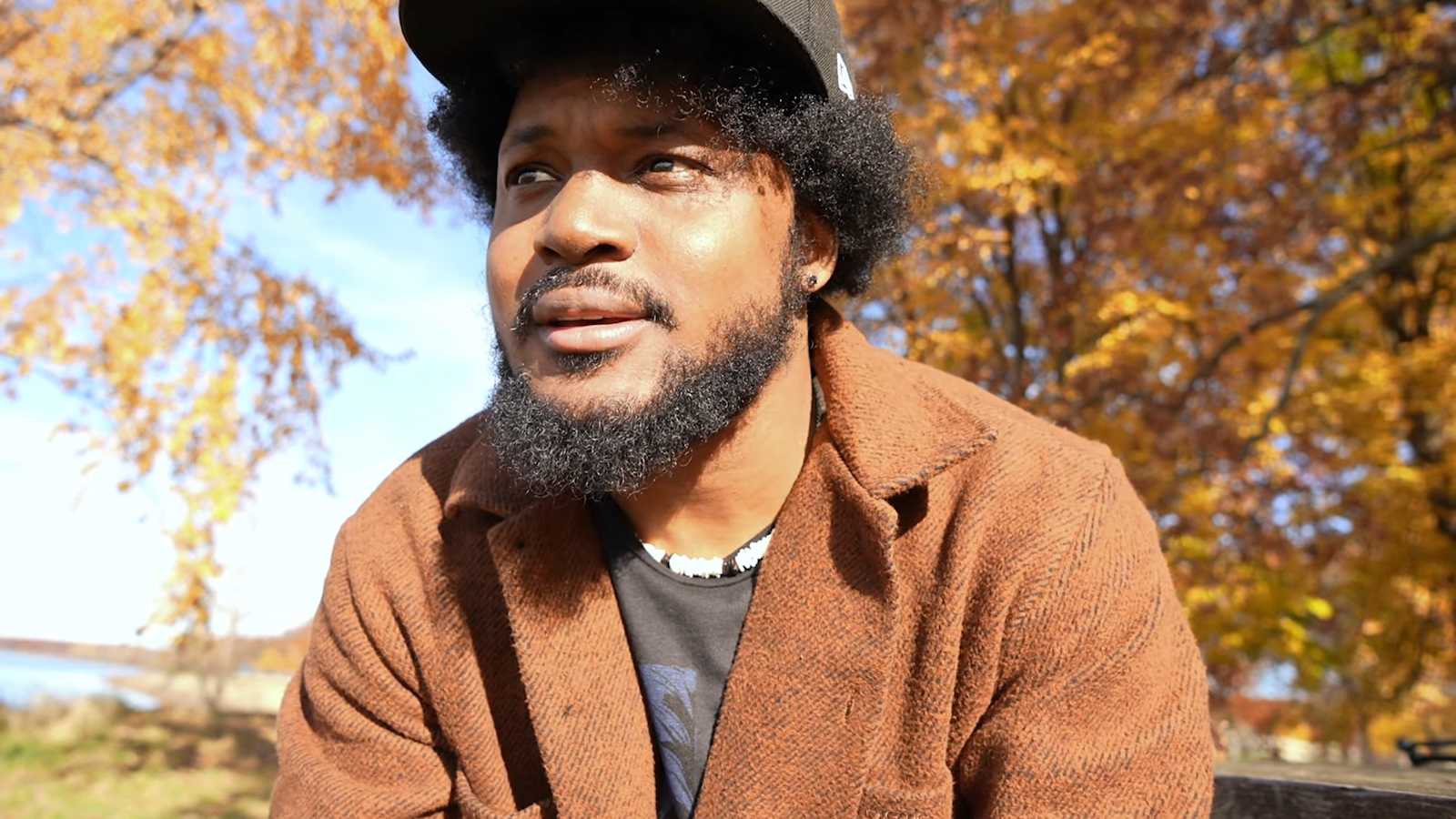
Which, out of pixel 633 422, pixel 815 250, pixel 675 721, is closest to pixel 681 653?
pixel 675 721

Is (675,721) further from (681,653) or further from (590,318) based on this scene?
(590,318)

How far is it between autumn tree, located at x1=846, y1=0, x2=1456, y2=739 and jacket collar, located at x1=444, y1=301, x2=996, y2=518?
153 inches

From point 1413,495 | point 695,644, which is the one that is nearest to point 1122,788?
point 695,644

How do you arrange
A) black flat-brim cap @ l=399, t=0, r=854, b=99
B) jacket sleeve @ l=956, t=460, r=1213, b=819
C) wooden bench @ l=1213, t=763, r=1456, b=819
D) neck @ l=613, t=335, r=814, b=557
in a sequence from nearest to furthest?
jacket sleeve @ l=956, t=460, r=1213, b=819, wooden bench @ l=1213, t=763, r=1456, b=819, black flat-brim cap @ l=399, t=0, r=854, b=99, neck @ l=613, t=335, r=814, b=557

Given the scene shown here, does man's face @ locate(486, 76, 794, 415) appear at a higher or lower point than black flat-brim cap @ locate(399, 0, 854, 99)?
lower

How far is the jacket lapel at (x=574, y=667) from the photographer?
1739 millimetres

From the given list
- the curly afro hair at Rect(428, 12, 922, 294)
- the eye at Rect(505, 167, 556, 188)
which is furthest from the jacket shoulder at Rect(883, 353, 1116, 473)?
the eye at Rect(505, 167, 556, 188)

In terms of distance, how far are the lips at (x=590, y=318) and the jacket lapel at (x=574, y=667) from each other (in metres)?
0.37

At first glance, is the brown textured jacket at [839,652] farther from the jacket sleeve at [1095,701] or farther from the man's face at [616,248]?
the man's face at [616,248]

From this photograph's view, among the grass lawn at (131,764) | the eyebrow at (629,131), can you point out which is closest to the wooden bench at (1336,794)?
the eyebrow at (629,131)

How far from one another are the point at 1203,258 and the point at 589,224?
258 inches

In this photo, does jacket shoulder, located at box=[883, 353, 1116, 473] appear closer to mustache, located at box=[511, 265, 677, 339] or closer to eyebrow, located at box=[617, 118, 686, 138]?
mustache, located at box=[511, 265, 677, 339]

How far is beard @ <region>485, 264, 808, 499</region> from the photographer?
1766 millimetres

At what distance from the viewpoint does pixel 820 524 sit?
1.78 meters
